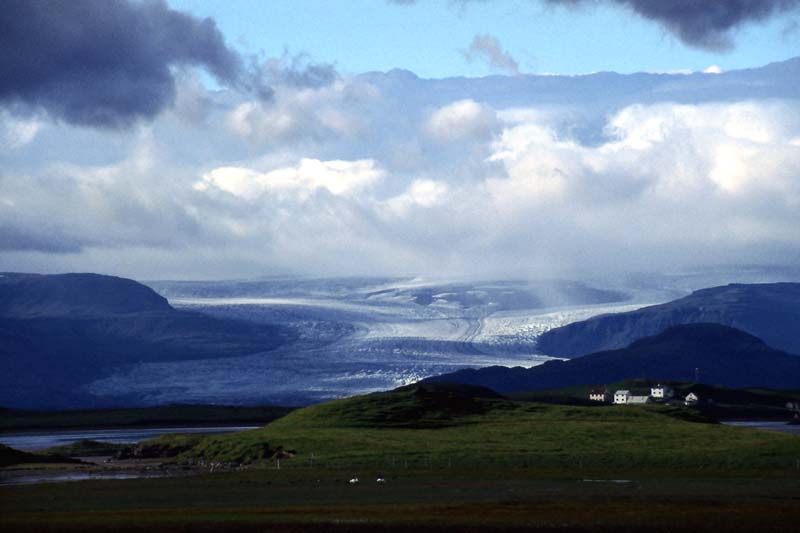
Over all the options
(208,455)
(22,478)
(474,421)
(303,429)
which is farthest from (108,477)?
(474,421)

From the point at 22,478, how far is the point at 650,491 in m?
43.8

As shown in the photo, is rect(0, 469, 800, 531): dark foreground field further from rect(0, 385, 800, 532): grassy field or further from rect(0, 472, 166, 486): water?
rect(0, 472, 166, 486): water

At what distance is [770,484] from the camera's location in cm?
8412

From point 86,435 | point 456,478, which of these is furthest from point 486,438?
point 86,435

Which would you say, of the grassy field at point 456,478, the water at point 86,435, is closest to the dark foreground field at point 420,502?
the grassy field at point 456,478

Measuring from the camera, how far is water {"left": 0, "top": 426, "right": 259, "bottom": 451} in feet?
506

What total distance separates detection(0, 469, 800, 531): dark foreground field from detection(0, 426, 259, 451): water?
59.8 metres

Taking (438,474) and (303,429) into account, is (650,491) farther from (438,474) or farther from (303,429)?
(303,429)

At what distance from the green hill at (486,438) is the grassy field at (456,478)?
0.66 feet

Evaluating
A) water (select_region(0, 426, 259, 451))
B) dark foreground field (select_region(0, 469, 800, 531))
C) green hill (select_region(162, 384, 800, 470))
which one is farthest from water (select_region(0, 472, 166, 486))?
water (select_region(0, 426, 259, 451))

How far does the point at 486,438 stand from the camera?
117438 mm

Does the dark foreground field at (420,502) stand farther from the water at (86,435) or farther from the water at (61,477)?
the water at (86,435)

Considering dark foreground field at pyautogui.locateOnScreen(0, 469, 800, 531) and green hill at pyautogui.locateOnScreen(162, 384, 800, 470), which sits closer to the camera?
dark foreground field at pyautogui.locateOnScreen(0, 469, 800, 531)

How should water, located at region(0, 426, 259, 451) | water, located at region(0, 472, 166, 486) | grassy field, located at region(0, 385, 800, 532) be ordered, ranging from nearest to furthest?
grassy field, located at region(0, 385, 800, 532) < water, located at region(0, 472, 166, 486) < water, located at region(0, 426, 259, 451)
